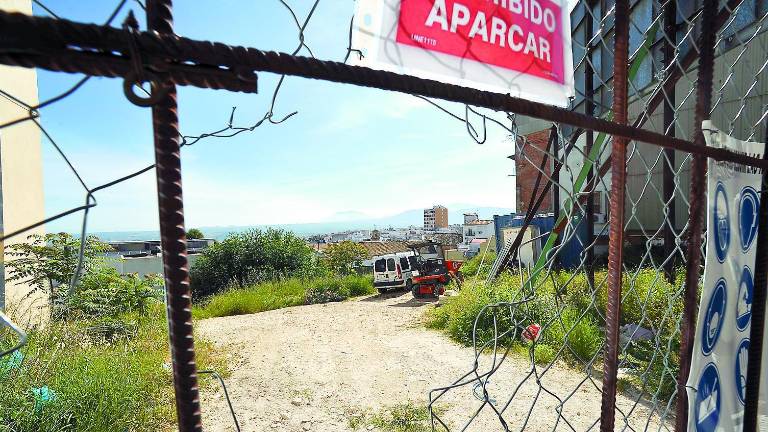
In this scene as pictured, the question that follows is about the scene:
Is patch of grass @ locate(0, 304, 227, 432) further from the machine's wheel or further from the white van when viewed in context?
the white van

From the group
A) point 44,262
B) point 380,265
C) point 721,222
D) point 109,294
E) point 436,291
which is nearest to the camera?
point 721,222

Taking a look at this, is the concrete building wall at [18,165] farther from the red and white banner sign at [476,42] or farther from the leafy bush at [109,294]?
the red and white banner sign at [476,42]

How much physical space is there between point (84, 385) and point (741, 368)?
3805 millimetres

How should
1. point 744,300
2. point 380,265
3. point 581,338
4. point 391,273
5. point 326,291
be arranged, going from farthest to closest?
point 380,265 < point 391,273 < point 326,291 < point 581,338 < point 744,300

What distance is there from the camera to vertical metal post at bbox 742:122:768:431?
105 centimetres

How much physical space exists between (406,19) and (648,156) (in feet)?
32.4

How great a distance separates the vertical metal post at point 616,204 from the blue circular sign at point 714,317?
22cm

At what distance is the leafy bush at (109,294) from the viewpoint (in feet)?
16.4

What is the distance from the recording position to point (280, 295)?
1094 centimetres

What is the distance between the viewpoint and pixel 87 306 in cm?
500

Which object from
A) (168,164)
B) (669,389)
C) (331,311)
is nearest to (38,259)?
(331,311)

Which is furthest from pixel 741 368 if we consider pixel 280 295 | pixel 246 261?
pixel 246 261

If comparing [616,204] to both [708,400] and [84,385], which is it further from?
[84,385]

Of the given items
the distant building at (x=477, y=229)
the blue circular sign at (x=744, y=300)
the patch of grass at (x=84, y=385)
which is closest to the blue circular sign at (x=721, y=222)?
the blue circular sign at (x=744, y=300)
